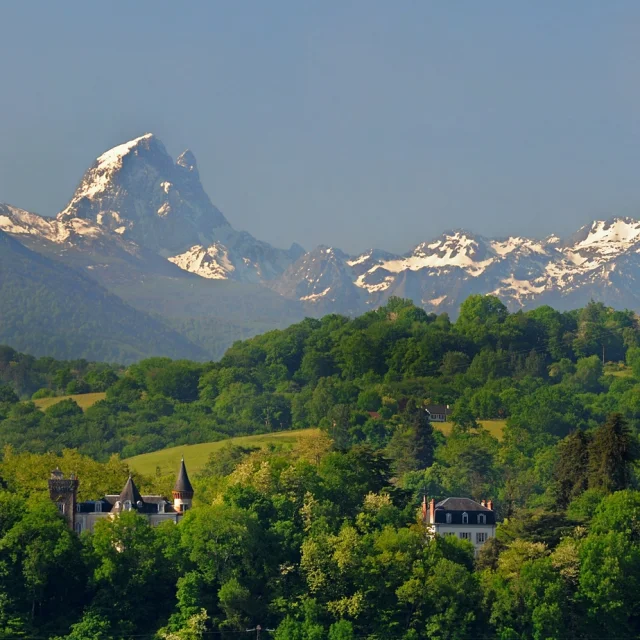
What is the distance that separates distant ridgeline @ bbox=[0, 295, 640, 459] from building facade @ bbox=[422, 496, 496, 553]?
124 feet

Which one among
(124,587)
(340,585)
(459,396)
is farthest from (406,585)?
(459,396)

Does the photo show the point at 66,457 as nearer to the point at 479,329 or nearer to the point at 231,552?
the point at 231,552

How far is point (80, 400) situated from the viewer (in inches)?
6467

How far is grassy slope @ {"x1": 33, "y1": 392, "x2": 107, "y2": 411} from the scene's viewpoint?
526ft

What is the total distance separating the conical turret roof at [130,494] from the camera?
8862cm

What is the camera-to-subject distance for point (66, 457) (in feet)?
347

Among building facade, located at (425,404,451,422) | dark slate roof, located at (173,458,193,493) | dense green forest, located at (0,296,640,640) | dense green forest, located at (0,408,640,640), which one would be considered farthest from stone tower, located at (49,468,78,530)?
building facade, located at (425,404,451,422)

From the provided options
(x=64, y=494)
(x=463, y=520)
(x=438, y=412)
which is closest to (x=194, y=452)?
(x=438, y=412)

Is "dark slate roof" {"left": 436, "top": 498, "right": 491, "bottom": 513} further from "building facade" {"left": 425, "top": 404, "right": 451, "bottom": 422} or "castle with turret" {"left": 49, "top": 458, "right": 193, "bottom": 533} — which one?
"building facade" {"left": 425, "top": 404, "right": 451, "bottom": 422}

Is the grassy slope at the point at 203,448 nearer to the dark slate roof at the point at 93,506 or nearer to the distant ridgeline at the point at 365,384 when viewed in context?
the distant ridgeline at the point at 365,384

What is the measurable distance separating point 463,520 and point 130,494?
1601 centimetres

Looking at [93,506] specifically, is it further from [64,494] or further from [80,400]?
[80,400]

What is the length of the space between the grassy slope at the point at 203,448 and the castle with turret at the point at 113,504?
31.0 meters

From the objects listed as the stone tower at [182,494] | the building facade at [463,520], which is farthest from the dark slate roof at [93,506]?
the building facade at [463,520]
